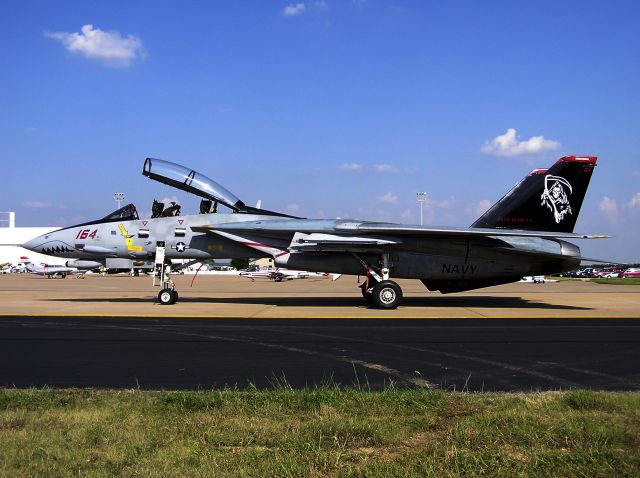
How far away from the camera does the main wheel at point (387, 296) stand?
15883 millimetres

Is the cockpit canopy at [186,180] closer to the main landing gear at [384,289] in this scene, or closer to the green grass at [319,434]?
the main landing gear at [384,289]

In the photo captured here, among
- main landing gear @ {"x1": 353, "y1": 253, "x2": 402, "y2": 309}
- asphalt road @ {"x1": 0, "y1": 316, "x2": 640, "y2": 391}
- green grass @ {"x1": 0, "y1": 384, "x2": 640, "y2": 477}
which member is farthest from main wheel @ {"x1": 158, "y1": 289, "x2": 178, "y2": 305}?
green grass @ {"x1": 0, "y1": 384, "x2": 640, "y2": 477}

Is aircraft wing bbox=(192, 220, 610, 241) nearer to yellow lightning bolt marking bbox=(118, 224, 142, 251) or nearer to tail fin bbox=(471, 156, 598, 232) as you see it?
tail fin bbox=(471, 156, 598, 232)

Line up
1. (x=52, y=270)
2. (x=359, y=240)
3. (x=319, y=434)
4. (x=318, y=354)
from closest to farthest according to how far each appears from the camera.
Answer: (x=319, y=434), (x=318, y=354), (x=359, y=240), (x=52, y=270)

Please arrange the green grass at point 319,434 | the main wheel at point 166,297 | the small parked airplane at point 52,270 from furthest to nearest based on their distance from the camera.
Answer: the small parked airplane at point 52,270 < the main wheel at point 166,297 < the green grass at point 319,434

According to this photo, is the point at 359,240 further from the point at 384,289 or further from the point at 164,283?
the point at 164,283

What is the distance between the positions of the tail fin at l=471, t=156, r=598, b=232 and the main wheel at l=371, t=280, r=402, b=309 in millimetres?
4260

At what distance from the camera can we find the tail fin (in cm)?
1702

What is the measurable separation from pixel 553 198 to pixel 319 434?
1499 cm

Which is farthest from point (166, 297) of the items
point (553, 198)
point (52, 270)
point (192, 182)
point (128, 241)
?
point (52, 270)

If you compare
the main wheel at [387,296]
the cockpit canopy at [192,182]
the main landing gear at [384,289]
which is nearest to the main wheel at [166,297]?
the cockpit canopy at [192,182]

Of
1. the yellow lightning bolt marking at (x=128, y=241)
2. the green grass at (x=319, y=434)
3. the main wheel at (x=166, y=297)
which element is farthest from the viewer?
the yellow lightning bolt marking at (x=128, y=241)

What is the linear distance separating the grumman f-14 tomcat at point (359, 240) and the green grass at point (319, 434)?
10867 millimetres

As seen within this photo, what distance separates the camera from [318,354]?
8.03 meters
